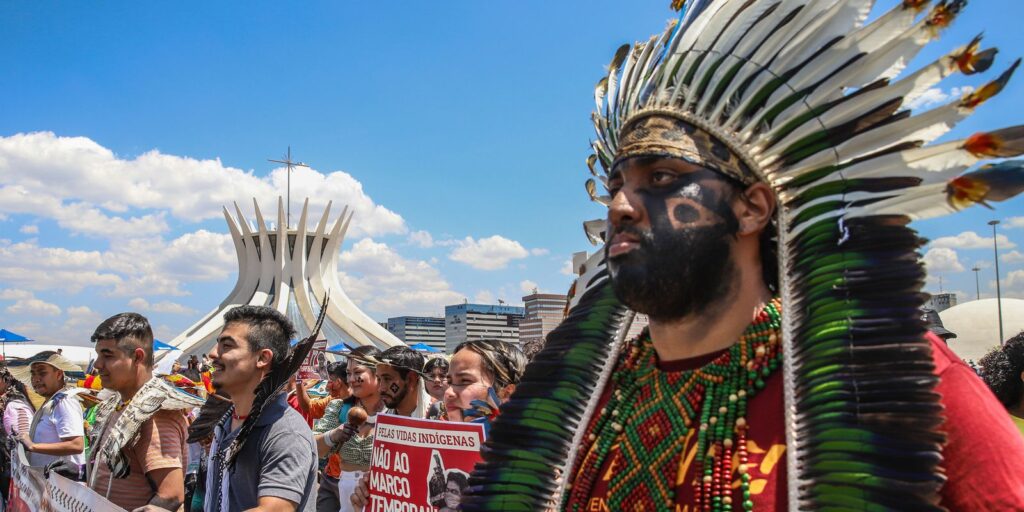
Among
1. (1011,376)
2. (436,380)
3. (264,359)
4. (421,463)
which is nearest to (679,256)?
(421,463)

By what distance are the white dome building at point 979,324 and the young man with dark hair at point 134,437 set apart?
7818 millimetres

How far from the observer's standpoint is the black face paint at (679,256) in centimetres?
171

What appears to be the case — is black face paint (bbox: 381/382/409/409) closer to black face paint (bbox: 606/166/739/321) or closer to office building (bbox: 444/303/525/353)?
black face paint (bbox: 606/166/739/321)

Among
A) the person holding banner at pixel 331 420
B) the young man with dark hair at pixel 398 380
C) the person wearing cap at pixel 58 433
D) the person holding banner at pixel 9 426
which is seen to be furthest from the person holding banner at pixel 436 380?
the person holding banner at pixel 9 426

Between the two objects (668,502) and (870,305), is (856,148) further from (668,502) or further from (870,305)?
(668,502)

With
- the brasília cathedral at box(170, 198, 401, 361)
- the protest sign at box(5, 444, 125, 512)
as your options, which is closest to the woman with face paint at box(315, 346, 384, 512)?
the protest sign at box(5, 444, 125, 512)

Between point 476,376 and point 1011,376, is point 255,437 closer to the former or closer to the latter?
point 476,376

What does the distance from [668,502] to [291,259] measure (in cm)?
4501

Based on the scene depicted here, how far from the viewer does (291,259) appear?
4441 cm

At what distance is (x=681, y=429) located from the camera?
1.74m

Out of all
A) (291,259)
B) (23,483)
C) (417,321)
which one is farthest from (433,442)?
(417,321)

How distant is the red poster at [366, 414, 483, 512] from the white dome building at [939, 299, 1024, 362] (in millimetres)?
6765

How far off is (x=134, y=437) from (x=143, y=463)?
0.52 ft

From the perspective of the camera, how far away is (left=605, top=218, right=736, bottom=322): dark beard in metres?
1.71
